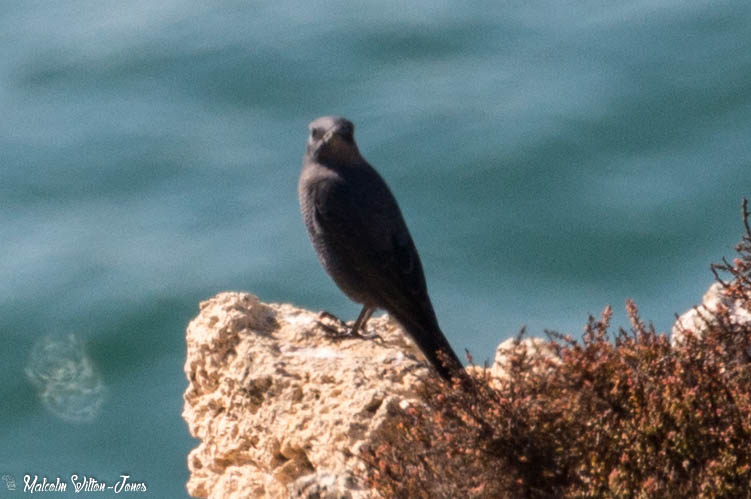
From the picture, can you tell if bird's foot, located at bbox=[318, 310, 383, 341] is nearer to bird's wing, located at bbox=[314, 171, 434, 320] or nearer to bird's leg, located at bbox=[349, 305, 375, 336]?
bird's leg, located at bbox=[349, 305, 375, 336]

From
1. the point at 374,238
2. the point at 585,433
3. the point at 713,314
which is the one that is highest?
the point at 374,238

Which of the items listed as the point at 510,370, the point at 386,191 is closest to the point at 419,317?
the point at 386,191

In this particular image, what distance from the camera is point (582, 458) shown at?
569 cm

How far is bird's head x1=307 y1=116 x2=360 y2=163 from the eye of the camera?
831 cm

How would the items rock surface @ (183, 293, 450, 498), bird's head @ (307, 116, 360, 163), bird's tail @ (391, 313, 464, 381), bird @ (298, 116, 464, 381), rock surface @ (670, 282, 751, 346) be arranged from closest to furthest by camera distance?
rock surface @ (183, 293, 450, 498), rock surface @ (670, 282, 751, 346), bird's tail @ (391, 313, 464, 381), bird @ (298, 116, 464, 381), bird's head @ (307, 116, 360, 163)

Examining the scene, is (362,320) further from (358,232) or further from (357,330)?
(358,232)

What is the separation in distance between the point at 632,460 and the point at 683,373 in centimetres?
52

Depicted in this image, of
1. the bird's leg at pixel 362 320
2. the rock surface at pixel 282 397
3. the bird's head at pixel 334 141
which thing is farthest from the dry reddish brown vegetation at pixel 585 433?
the bird's head at pixel 334 141

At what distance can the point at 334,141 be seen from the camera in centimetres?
831

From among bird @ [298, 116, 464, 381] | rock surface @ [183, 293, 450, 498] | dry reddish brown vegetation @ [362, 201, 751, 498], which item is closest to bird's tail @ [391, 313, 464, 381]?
bird @ [298, 116, 464, 381]

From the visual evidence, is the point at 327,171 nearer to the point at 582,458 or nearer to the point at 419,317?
the point at 419,317

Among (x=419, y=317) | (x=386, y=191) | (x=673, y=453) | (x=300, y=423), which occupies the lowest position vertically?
(x=673, y=453)

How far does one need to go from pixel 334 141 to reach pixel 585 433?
3129mm

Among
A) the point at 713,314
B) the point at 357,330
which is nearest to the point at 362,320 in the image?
the point at 357,330
